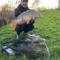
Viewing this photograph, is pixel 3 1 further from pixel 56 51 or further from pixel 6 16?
pixel 56 51

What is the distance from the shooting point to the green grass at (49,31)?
18.3 ft

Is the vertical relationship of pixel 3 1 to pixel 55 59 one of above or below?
above

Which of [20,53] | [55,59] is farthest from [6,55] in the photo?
[55,59]

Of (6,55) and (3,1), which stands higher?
(3,1)

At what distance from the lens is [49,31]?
570cm

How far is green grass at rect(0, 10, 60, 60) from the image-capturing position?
220 inches

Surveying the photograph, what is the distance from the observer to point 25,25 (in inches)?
224

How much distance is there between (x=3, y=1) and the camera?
5777 millimetres

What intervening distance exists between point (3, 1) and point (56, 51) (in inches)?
29.6

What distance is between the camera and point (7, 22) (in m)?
5.73

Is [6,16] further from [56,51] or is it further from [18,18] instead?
[56,51]

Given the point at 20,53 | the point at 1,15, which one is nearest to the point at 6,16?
the point at 1,15

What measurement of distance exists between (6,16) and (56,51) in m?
0.63

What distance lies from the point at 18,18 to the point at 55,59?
560mm
